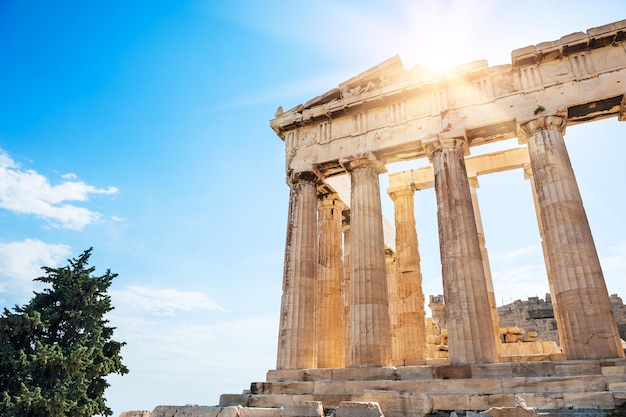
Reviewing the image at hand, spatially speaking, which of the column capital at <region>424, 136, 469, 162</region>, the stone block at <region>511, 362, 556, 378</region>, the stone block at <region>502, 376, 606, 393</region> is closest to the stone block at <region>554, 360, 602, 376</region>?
the stone block at <region>511, 362, 556, 378</region>

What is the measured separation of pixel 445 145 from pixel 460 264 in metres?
4.43

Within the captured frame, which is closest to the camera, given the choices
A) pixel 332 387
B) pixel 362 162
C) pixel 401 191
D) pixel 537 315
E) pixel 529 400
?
pixel 529 400

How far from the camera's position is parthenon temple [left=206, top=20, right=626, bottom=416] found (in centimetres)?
1070

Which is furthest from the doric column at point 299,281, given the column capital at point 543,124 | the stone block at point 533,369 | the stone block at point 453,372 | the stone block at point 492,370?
the column capital at point 543,124

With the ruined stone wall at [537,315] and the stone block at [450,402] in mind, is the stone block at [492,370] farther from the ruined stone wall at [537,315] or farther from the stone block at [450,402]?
the ruined stone wall at [537,315]

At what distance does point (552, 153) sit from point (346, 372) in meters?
9.40

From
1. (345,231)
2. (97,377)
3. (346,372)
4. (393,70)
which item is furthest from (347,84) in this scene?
(97,377)

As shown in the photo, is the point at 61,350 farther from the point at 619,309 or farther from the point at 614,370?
the point at 619,309

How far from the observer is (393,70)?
16469mm

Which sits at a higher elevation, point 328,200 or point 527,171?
point 527,171

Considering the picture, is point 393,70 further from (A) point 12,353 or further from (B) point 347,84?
(A) point 12,353

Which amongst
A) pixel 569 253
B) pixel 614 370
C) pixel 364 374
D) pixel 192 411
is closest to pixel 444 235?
pixel 569 253

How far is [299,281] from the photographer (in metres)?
15.5

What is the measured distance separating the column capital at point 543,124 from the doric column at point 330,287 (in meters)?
8.35
